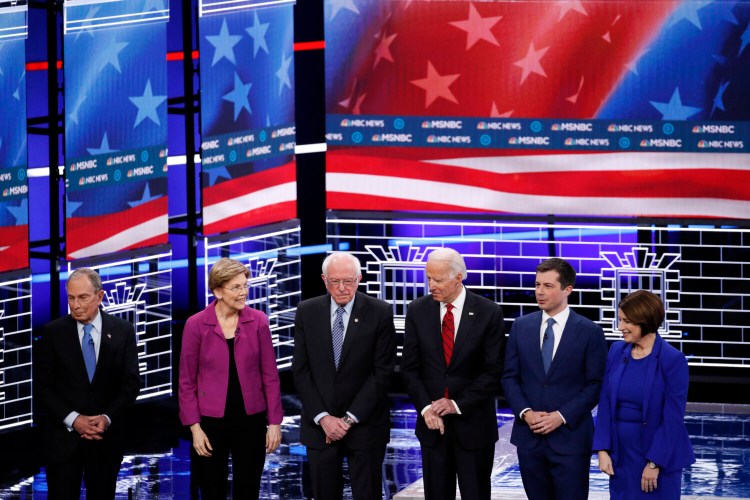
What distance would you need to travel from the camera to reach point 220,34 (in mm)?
8578

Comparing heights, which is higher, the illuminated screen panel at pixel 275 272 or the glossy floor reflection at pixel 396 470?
the illuminated screen panel at pixel 275 272

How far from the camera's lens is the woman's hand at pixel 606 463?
209 inches

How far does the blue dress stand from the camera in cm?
523

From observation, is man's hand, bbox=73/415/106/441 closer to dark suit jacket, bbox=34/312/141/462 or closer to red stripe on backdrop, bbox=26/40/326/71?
dark suit jacket, bbox=34/312/141/462

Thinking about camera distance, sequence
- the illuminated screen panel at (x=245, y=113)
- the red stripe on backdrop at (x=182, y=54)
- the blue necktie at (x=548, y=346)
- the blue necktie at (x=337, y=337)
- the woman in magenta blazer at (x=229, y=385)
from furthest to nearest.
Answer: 1. the illuminated screen panel at (x=245, y=113)
2. the red stripe on backdrop at (x=182, y=54)
3. the blue necktie at (x=337, y=337)
4. the woman in magenta blazer at (x=229, y=385)
5. the blue necktie at (x=548, y=346)

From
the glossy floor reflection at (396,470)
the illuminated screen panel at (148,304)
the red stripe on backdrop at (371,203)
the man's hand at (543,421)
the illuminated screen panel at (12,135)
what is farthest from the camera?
the red stripe on backdrop at (371,203)

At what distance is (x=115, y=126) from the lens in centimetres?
790

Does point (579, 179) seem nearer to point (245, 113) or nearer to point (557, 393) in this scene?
point (245, 113)

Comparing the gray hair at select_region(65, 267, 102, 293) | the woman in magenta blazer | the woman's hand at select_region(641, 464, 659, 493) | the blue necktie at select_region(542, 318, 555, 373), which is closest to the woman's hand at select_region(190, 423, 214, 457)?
the woman in magenta blazer

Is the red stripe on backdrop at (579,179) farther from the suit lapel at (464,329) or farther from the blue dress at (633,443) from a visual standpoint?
the blue dress at (633,443)

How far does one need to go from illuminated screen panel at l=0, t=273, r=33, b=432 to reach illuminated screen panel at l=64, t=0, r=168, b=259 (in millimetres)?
430

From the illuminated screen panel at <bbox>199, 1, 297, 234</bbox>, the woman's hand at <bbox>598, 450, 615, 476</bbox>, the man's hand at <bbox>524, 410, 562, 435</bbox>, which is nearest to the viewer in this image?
the woman's hand at <bbox>598, 450, 615, 476</bbox>

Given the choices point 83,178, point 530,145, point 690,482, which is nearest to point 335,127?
point 530,145

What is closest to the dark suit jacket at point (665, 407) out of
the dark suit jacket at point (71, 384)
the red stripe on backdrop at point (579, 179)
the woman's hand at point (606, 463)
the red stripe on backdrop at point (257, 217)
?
the woman's hand at point (606, 463)
